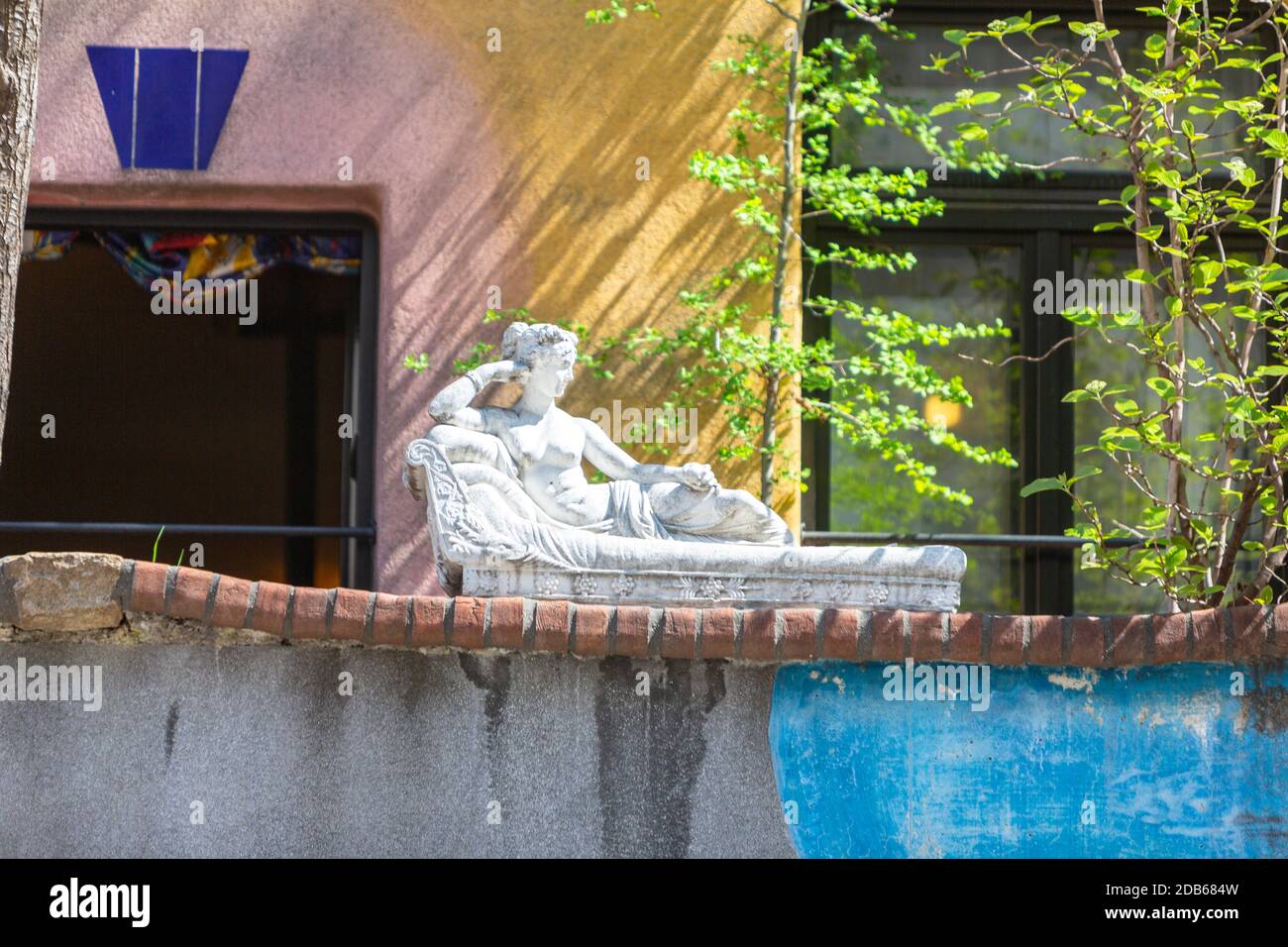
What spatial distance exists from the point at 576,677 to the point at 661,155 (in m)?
4.44

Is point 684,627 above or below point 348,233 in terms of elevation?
below

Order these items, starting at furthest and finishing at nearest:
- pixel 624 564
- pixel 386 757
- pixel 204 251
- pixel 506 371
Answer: pixel 204 251, pixel 506 371, pixel 624 564, pixel 386 757

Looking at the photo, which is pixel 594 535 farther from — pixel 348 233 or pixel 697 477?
pixel 348 233

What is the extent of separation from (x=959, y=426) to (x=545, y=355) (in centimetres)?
384

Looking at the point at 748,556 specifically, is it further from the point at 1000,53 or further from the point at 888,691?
the point at 1000,53

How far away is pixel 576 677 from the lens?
6457mm

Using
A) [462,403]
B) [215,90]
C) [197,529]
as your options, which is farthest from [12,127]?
[215,90]

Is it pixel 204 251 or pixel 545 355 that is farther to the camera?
pixel 204 251

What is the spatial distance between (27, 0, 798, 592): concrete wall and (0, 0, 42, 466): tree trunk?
4781 millimetres

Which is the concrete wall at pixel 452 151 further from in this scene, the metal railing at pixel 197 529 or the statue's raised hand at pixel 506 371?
the statue's raised hand at pixel 506 371

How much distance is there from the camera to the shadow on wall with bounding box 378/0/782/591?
1002 cm

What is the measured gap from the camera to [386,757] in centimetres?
639

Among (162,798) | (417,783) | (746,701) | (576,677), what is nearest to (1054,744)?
(746,701)

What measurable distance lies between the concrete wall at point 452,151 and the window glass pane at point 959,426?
68 cm
